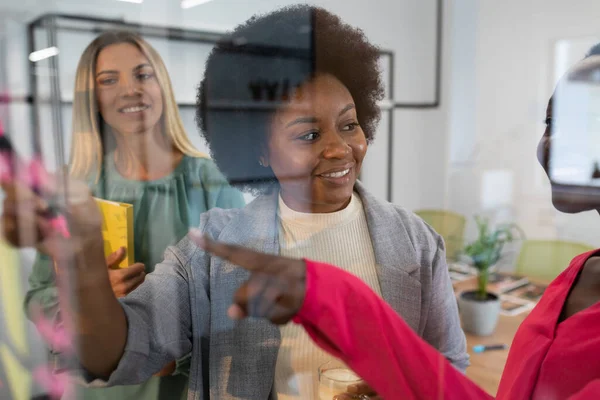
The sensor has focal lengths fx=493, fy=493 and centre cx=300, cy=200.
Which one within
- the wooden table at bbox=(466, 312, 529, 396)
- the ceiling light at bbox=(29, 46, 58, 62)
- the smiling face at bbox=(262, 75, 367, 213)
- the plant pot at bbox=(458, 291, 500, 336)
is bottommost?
the wooden table at bbox=(466, 312, 529, 396)

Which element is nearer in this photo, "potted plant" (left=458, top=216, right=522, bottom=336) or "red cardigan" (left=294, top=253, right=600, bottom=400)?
"red cardigan" (left=294, top=253, right=600, bottom=400)

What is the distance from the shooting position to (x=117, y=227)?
53 centimetres

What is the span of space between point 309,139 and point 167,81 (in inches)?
6.9

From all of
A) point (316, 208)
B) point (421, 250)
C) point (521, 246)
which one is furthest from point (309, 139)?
point (521, 246)

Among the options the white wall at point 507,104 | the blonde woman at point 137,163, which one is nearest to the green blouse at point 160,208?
the blonde woman at point 137,163

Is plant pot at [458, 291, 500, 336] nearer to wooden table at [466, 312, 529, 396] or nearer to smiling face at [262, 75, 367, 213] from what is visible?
wooden table at [466, 312, 529, 396]

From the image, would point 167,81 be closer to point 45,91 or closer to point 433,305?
point 45,91

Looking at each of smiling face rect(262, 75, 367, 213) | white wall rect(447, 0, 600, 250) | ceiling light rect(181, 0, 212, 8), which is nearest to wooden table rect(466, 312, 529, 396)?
white wall rect(447, 0, 600, 250)

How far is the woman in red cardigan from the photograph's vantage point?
0.44 meters

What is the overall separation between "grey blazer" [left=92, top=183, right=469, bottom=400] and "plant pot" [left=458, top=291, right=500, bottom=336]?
0.10ft

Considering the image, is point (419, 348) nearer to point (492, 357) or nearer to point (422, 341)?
point (422, 341)

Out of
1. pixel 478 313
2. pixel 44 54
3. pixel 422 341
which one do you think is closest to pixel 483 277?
pixel 478 313

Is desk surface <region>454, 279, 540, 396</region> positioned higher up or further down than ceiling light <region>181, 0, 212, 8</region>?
further down

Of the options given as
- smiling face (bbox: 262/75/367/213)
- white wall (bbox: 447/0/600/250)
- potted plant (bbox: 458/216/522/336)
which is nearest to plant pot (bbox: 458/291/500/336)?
potted plant (bbox: 458/216/522/336)
